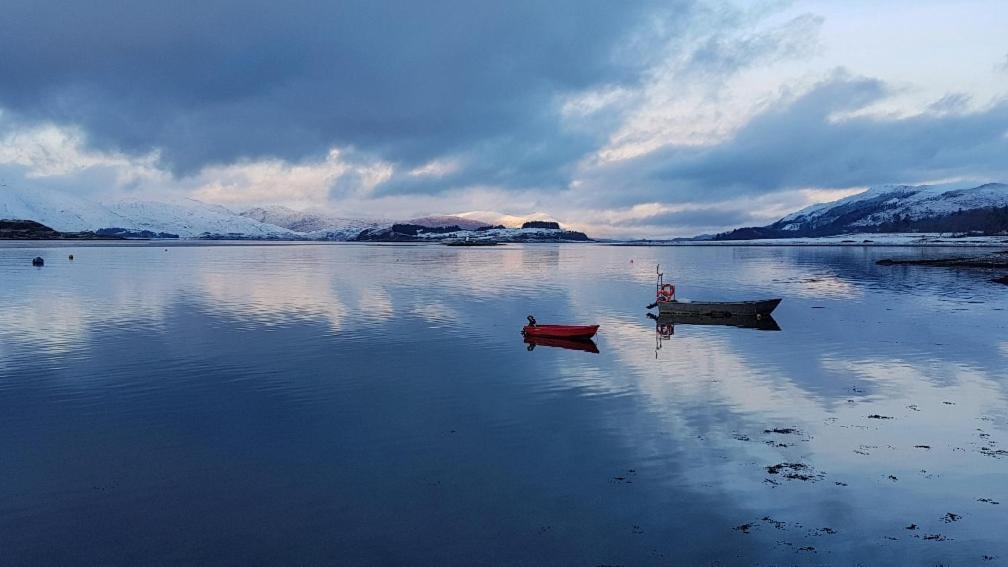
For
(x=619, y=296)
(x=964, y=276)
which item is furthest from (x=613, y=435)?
(x=964, y=276)

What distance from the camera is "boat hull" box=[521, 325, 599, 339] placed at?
4394 cm

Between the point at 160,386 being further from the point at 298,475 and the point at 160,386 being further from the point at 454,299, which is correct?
the point at 454,299

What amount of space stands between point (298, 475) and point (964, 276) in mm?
114615

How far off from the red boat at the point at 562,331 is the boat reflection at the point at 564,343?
0.97 feet

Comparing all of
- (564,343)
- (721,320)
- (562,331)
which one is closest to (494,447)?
(564,343)

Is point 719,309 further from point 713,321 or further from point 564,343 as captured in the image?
point 564,343

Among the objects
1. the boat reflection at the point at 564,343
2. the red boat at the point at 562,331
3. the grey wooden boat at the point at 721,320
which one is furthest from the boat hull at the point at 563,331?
the grey wooden boat at the point at 721,320

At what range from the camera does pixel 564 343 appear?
143ft

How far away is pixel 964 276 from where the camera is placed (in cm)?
10125

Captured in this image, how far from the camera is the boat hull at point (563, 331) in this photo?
144 ft

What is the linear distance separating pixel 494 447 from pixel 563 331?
23.2m

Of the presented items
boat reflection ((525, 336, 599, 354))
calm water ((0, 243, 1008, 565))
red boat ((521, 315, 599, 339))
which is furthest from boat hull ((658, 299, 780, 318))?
boat reflection ((525, 336, 599, 354))

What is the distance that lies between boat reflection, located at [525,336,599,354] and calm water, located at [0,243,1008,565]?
5.22ft

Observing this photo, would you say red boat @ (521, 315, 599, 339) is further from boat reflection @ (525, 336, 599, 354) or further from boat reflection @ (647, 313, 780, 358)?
boat reflection @ (647, 313, 780, 358)
